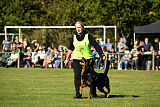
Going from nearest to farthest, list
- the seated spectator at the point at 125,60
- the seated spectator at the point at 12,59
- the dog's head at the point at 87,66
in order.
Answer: the dog's head at the point at 87,66 → the seated spectator at the point at 125,60 → the seated spectator at the point at 12,59

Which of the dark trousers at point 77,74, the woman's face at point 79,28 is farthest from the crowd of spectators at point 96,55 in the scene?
the woman's face at point 79,28

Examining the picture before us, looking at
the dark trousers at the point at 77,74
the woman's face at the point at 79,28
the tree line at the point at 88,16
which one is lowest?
the dark trousers at the point at 77,74

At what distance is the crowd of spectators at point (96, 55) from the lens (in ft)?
80.4

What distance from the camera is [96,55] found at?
25.3m

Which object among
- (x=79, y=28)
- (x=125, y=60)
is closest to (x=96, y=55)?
(x=125, y=60)

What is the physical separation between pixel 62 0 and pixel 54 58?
11.7 meters

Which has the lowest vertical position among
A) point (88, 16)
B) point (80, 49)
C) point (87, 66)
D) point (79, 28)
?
point (87, 66)

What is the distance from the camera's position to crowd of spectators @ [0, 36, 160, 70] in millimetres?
24516

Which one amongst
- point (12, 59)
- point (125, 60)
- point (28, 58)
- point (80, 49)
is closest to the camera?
point (80, 49)

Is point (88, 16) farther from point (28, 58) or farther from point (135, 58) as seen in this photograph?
point (135, 58)

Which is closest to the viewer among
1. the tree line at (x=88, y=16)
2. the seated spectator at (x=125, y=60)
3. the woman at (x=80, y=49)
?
the woman at (x=80, y=49)

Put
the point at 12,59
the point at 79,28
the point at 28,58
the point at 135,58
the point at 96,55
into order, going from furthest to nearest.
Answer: the point at 12,59 → the point at 28,58 → the point at 96,55 → the point at 135,58 → the point at 79,28

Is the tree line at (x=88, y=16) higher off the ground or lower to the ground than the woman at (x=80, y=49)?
higher

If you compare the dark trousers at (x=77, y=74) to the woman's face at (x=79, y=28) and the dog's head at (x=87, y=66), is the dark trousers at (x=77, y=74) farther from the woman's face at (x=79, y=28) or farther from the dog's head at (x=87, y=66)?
the woman's face at (x=79, y=28)
